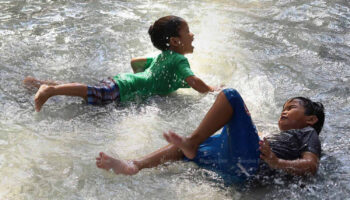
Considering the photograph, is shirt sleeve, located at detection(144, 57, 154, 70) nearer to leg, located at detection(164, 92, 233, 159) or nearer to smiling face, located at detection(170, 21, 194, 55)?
smiling face, located at detection(170, 21, 194, 55)

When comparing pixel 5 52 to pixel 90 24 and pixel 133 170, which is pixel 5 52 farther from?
pixel 133 170

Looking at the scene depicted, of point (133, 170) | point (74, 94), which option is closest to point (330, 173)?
point (133, 170)

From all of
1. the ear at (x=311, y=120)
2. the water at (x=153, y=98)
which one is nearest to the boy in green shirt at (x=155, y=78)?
the water at (x=153, y=98)

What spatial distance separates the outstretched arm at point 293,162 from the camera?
7.60 feet

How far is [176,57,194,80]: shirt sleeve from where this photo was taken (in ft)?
11.3

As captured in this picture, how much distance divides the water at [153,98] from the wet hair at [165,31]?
18.3 inches

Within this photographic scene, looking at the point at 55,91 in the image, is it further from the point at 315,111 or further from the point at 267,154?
the point at 315,111

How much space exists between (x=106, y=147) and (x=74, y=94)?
27.7 inches

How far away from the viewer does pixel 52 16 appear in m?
5.31

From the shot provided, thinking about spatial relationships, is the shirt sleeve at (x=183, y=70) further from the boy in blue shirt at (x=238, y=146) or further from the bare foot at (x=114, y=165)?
the bare foot at (x=114, y=165)

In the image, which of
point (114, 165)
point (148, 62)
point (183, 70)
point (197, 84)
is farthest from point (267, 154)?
point (148, 62)

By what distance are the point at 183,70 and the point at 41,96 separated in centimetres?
114

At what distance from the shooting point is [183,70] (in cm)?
347

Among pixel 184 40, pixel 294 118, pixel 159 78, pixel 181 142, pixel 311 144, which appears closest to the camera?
pixel 181 142
